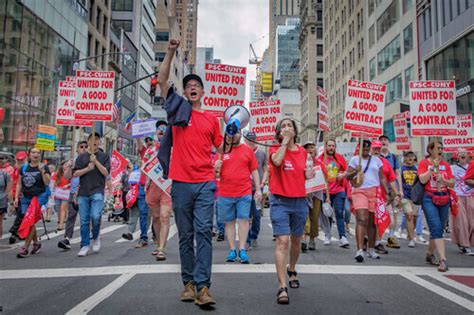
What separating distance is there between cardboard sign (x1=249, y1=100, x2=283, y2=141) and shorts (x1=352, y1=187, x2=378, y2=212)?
5.89 metres

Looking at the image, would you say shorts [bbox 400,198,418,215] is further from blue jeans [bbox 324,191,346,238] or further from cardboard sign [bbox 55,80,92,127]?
cardboard sign [bbox 55,80,92,127]

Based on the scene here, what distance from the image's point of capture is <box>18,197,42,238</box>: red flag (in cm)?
715

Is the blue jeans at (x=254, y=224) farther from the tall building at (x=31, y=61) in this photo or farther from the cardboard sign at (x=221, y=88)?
the tall building at (x=31, y=61)

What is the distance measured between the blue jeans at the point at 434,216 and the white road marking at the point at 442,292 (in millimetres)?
940

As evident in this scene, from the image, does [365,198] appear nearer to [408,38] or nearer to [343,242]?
[343,242]

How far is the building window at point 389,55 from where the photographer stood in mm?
35062

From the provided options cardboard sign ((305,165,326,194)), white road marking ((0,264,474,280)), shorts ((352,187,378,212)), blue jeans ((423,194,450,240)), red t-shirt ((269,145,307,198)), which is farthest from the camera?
shorts ((352,187,378,212))

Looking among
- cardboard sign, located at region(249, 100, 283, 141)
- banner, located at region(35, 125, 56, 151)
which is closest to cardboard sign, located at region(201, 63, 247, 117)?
cardboard sign, located at region(249, 100, 283, 141)

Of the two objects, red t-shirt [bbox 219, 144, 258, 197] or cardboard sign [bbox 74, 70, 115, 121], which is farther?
cardboard sign [bbox 74, 70, 115, 121]

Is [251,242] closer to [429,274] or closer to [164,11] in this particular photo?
[429,274]

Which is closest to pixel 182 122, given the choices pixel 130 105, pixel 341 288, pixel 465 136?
pixel 341 288

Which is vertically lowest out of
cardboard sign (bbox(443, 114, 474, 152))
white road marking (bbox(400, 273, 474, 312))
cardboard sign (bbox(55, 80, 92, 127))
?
white road marking (bbox(400, 273, 474, 312))

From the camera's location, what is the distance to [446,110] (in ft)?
30.2

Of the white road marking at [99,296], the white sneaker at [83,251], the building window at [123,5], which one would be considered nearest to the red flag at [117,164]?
the white sneaker at [83,251]
